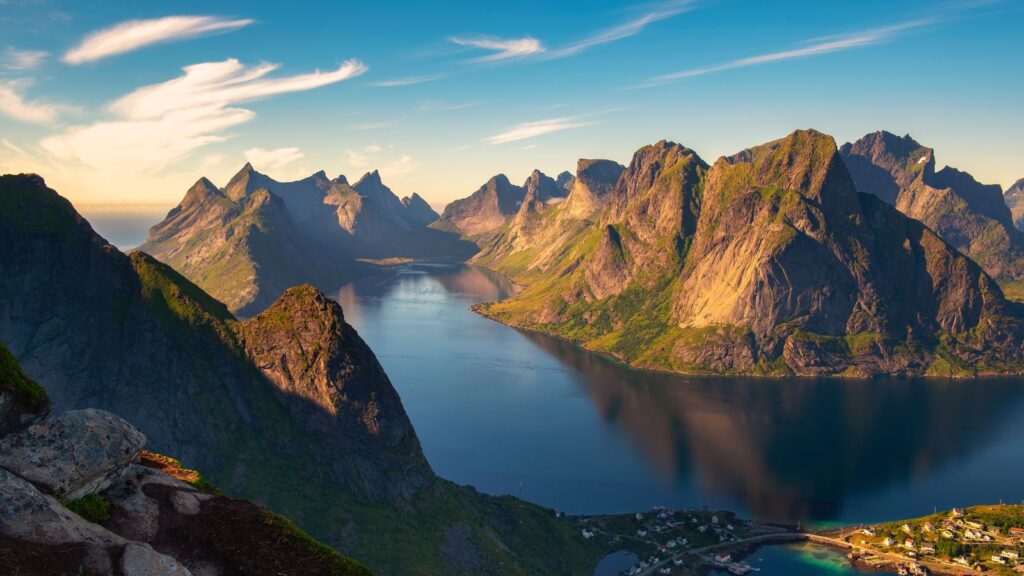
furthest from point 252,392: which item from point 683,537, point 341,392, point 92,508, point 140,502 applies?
point 92,508

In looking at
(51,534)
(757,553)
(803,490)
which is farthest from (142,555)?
(803,490)

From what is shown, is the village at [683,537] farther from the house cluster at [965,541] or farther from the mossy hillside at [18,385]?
the mossy hillside at [18,385]

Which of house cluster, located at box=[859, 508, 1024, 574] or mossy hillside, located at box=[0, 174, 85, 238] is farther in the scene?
mossy hillside, located at box=[0, 174, 85, 238]

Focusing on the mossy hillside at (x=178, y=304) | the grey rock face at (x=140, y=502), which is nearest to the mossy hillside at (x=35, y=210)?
the mossy hillside at (x=178, y=304)

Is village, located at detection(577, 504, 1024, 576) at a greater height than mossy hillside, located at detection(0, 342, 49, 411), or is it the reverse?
mossy hillside, located at detection(0, 342, 49, 411)

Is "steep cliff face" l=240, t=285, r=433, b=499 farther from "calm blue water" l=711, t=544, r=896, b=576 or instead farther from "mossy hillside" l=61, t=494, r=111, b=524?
"mossy hillside" l=61, t=494, r=111, b=524

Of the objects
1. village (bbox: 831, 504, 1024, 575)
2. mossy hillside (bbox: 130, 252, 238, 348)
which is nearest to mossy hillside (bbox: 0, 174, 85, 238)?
mossy hillside (bbox: 130, 252, 238, 348)
